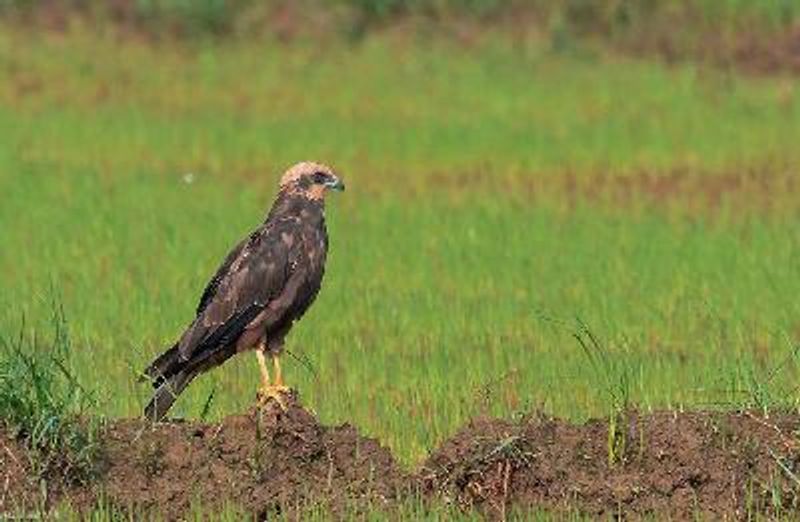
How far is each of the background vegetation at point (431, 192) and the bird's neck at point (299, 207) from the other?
1.08 meters

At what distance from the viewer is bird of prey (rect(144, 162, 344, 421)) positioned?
1073cm

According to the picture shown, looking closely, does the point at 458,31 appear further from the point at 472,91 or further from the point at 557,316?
the point at 557,316

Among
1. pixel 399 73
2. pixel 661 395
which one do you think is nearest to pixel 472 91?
pixel 399 73

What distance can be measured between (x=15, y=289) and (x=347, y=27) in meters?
10.9

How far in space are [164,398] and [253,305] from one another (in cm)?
55

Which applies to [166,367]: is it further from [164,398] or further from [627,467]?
[627,467]

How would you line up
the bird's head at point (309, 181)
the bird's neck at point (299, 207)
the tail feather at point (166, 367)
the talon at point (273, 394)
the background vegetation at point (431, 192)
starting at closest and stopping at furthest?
the talon at point (273, 394), the tail feather at point (166, 367), the bird's neck at point (299, 207), the bird's head at point (309, 181), the background vegetation at point (431, 192)

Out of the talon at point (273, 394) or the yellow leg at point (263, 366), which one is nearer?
the talon at point (273, 394)

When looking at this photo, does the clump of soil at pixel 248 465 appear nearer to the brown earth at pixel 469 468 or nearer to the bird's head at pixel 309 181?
the brown earth at pixel 469 468

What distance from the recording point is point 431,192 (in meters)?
19.1

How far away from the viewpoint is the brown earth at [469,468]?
32.2 feet

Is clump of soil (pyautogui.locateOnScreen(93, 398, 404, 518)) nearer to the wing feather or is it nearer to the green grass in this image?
the green grass

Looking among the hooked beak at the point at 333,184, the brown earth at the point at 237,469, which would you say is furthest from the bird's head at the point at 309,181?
the brown earth at the point at 237,469

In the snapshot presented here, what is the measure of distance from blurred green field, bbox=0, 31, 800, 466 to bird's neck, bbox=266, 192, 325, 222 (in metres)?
1.03
